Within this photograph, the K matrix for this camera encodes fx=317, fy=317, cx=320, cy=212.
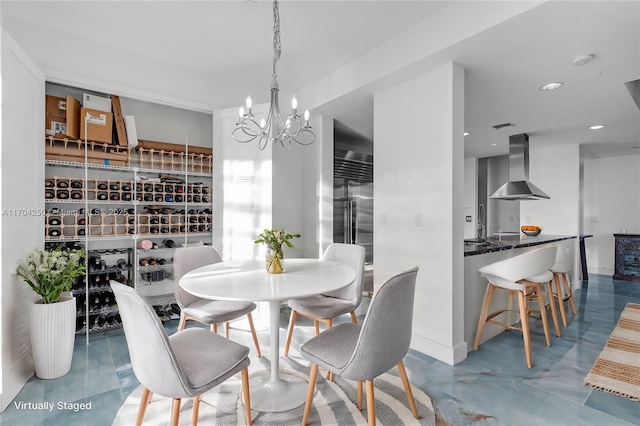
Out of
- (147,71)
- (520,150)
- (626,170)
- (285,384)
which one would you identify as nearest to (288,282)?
(285,384)

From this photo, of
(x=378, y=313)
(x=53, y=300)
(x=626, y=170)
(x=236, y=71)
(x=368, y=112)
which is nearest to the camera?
(x=378, y=313)

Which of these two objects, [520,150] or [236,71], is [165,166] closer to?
[236,71]

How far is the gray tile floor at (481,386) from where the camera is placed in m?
1.82

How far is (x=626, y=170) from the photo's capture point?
5918 millimetres

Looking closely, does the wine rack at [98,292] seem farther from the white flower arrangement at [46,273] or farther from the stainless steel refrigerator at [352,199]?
the stainless steel refrigerator at [352,199]

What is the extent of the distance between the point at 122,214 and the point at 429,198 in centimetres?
291

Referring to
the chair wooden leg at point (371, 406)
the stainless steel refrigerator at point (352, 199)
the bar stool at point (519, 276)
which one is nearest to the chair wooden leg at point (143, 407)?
the chair wooden leg at point (371, 406)

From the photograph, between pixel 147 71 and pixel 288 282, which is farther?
pixel 147 71

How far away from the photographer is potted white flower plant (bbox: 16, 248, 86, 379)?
7.16ft

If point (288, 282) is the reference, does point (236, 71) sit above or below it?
above

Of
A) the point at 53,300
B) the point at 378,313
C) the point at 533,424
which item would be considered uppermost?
the point at 378,313

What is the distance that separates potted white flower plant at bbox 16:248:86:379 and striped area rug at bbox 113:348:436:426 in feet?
2.29

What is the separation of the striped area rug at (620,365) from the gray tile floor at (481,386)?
0.21ft

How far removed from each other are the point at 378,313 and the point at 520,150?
433 centimetres
